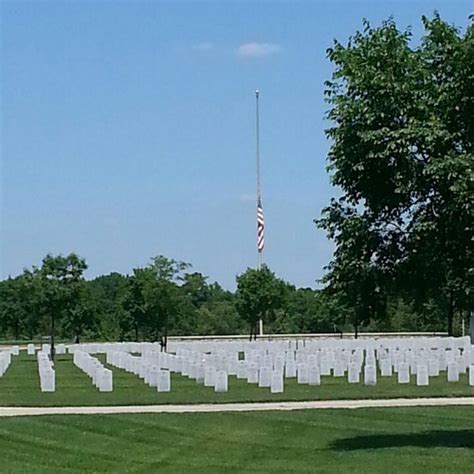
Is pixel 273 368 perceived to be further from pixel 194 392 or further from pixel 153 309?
pixel 153 309

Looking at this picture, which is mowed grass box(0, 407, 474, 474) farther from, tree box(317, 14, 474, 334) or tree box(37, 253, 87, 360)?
tree box(37, 253, 87, 360)

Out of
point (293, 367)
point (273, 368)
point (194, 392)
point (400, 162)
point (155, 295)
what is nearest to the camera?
point (400, 162)

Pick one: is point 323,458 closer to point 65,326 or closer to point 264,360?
point 264,360

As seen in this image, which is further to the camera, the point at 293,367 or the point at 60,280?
the point at 60,280

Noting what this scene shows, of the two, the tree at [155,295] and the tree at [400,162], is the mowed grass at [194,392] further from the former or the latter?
the tree at [155,295]

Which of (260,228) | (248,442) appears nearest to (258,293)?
(260,228)

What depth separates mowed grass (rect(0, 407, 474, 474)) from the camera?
14.9m

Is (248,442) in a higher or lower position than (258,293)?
lower

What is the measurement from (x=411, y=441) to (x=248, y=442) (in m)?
2.50

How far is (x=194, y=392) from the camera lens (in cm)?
2644

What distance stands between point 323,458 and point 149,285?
40821mm

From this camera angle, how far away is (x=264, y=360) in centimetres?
3284

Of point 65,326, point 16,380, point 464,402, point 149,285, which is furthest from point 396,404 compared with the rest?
point 65,326

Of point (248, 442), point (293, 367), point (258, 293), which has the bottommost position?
point (248, 442)
